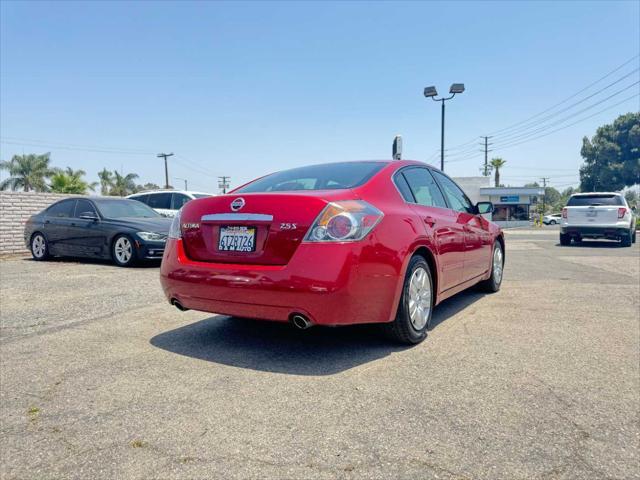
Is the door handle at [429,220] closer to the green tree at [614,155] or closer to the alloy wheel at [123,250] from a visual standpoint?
the alloy wheel at [123,250]

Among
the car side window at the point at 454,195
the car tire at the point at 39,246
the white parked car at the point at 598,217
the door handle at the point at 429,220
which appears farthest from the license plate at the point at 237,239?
the white parked car at the point at 598,217

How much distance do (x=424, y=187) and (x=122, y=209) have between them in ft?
23.0

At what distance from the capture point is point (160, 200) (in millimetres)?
12703

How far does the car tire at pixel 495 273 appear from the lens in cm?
550

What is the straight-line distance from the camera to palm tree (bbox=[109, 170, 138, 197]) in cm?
5597

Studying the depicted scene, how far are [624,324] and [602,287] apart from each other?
2.17 metres

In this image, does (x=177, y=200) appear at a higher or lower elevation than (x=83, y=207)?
higher

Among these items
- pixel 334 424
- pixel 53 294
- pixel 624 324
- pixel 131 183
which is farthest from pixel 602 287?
pixel 131 183

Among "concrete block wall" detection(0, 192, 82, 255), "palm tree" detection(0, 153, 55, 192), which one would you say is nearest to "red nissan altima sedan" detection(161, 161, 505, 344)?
"concrete block wall" detection(0, 192, 82, 255)

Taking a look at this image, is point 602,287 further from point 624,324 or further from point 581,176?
point 581,176

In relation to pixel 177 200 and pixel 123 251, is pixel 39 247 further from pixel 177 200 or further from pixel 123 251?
pixel 177 200

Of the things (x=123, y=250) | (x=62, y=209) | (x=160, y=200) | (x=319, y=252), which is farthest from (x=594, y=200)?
(x=62, y=209)

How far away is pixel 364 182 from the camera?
10.7 feet

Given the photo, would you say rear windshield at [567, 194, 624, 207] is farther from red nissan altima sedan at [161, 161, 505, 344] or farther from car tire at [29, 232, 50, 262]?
car tire at [29, 232, 50, 262]
